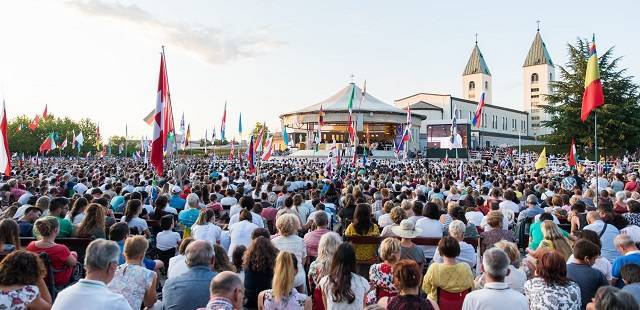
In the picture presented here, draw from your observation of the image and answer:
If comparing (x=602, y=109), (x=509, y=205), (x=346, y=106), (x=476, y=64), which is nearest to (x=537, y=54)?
(x=476, y=64)

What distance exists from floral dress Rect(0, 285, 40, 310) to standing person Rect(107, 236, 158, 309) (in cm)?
80

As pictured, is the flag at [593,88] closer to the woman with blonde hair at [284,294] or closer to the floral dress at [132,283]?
the woman with blonde hair at [284,294]

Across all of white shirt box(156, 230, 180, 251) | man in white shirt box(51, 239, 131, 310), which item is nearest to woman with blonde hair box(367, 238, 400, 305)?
man in white shirt box(51, 239, 131, 310)

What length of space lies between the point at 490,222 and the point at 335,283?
3726 millimetres

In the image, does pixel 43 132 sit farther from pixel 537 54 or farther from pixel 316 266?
pixel 537 54

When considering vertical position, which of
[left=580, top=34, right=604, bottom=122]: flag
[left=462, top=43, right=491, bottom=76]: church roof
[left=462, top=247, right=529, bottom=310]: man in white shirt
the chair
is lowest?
the chair

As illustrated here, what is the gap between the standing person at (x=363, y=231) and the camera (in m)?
7.22

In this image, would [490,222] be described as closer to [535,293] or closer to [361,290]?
[535,293]

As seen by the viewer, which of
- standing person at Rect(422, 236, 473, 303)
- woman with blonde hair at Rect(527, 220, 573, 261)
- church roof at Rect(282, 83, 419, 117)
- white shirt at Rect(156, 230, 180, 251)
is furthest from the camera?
church roof at Rect(282, 83, 419, 117)

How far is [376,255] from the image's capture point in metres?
7.22

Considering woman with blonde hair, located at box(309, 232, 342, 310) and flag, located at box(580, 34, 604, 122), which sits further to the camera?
flag, located at box(580, 34, 604, 122)

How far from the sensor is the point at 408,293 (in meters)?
3.91

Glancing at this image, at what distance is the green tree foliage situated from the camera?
3167 inches

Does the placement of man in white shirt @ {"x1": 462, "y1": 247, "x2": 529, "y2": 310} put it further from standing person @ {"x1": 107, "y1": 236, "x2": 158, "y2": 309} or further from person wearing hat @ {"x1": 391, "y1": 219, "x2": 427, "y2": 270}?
standing person @ {"x1": 107, "y1": 236, "x2": 158, "y2": 309}
